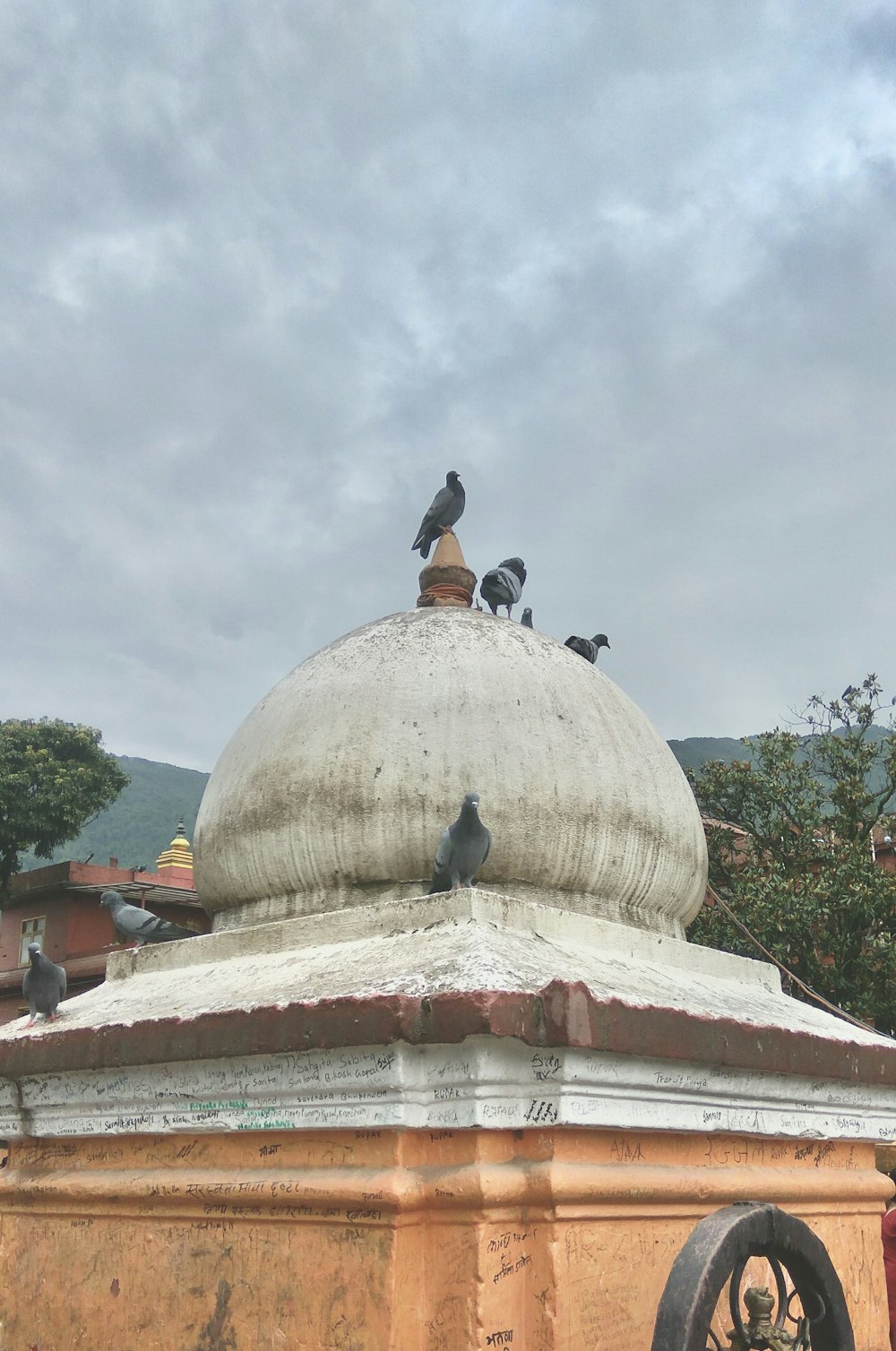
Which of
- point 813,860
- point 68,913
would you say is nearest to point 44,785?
point 68,913

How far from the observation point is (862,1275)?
189 inches

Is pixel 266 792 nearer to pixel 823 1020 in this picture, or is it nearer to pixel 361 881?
pixel 361 881

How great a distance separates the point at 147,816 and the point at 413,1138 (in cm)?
10424

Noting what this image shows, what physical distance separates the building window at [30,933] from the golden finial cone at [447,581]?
61.9 feet

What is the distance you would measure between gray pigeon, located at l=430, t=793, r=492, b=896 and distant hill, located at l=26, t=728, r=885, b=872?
68.6m

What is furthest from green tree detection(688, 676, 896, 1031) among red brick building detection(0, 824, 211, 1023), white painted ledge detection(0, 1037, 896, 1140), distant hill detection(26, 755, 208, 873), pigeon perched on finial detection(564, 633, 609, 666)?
distant hill detection(26, 755, 208, 873)

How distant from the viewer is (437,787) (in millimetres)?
4816

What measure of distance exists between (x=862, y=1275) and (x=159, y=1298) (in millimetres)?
2870

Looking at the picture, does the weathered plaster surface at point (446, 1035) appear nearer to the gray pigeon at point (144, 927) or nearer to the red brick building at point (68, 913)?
the gray pigeon at point (144, 927)

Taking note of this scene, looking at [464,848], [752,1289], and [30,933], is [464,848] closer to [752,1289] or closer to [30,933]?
[752,1289]

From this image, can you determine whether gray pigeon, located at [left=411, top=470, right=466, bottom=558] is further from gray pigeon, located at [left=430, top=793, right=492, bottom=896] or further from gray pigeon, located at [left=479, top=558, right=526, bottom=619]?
gray pigeon, located at [left=430, top=793, right=492, bottom=896]

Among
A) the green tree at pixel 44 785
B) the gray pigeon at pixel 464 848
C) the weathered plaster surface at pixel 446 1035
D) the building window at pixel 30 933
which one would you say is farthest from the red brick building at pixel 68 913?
the gray pigeon at pixel 464 848

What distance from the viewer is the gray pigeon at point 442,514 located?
6.70 m

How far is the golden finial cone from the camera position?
6.33 meters
